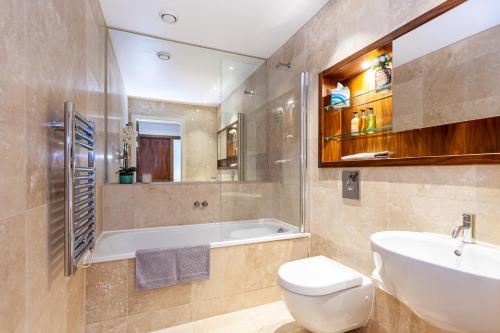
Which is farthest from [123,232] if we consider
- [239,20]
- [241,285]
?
[239,20]

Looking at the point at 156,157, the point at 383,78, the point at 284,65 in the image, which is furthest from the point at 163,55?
the point at 383,78

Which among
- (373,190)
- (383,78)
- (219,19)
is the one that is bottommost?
(373,190)

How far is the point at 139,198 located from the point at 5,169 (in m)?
1.92

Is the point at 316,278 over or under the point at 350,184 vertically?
under

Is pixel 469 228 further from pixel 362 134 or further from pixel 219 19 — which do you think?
pixel 219 19

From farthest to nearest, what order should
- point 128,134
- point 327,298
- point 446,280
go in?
1. point 128,134
2. point 327,298
3. point 446,280

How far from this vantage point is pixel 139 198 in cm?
256

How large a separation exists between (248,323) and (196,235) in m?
1.16

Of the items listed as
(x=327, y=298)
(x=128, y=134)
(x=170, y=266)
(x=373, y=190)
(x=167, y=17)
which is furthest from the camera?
(x=128, y=134)

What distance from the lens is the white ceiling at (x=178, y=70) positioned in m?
2.68

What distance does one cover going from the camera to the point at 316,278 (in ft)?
4.90

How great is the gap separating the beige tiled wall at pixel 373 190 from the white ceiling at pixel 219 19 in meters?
0.19

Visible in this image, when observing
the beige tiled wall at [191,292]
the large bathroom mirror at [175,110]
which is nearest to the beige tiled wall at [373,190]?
the beige tiled wall at [191,292]

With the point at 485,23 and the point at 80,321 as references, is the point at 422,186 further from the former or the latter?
the point at 80,321
